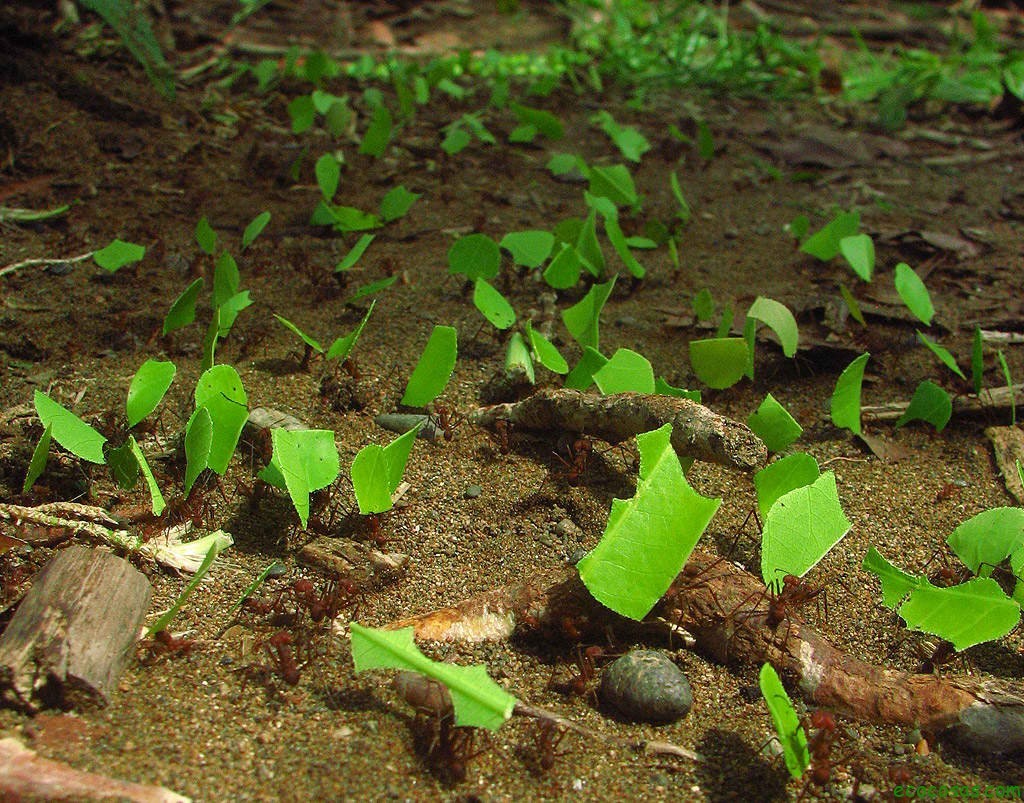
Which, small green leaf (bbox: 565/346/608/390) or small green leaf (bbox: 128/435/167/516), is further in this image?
small green leaf (bbox: 565/346/608/390)

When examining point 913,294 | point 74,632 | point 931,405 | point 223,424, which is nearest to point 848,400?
point 931,405

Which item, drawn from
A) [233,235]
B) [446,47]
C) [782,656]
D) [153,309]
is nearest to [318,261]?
[233,235]

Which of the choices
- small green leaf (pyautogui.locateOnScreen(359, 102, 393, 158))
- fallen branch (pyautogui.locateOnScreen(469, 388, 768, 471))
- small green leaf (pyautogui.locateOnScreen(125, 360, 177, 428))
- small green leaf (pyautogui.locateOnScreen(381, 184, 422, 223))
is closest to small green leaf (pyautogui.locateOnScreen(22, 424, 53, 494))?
small green leaf (pyautogui.locateOnScreen(125, 360, 177, 428))

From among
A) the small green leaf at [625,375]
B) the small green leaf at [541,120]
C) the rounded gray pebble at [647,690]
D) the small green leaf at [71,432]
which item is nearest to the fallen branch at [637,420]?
the small green leaf at [625,375]

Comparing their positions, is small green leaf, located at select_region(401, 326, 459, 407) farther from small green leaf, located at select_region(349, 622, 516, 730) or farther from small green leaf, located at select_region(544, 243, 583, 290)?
small green leaf, located at select_region(349, 622, 516, 730)

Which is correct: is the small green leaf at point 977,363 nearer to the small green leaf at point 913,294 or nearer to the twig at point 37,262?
the small green leaf at point 913,294

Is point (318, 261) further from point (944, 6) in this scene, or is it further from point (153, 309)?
point (944, 6)
